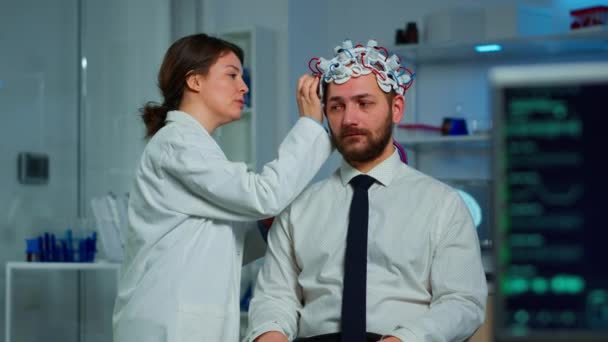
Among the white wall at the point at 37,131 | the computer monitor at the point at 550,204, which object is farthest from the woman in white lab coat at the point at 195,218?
the white wall at the point at 37,131

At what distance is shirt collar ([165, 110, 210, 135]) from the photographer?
2.01 metres

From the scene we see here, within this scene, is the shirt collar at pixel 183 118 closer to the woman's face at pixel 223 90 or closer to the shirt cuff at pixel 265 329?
the woman's face at pixel 223 90

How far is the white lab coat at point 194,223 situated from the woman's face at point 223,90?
0.34 ft

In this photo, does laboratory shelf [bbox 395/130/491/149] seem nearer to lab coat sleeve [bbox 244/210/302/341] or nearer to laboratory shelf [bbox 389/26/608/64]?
laboratory shelf [bbox 389/26/608/64]

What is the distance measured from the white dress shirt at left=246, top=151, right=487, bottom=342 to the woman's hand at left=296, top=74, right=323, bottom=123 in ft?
0.52

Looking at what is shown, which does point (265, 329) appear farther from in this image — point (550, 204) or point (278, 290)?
point (550, 204)

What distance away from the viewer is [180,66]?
6.80 feet

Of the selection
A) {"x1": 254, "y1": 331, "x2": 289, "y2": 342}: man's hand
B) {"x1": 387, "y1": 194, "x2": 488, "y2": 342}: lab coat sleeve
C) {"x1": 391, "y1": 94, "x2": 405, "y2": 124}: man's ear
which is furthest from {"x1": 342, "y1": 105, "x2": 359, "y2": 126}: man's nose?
{"x1": 254, "y1": 331, "x2": 289, "y2": 342}: man's hand

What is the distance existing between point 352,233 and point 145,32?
295 cm

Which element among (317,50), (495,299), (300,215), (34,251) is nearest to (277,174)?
(300,215)

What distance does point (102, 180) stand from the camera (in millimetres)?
4262

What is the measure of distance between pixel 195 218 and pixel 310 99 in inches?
14.4

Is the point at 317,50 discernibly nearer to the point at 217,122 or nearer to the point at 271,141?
the point at 271,141

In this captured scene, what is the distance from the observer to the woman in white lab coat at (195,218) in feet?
6.16
